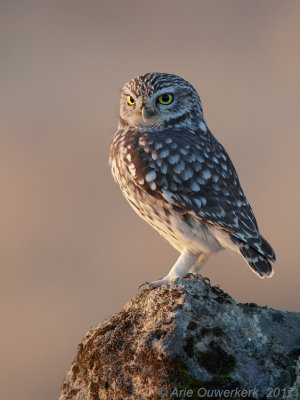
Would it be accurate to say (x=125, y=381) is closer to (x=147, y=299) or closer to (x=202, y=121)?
(x=147, y=299)

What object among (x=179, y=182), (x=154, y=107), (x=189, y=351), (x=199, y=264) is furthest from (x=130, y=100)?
A: (x=189, y=351)

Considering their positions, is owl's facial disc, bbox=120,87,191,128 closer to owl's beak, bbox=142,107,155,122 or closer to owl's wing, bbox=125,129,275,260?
owl's beak, bbox=142,107,155,122

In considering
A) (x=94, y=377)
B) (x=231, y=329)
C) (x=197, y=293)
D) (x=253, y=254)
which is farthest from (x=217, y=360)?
(x=253, y=254)

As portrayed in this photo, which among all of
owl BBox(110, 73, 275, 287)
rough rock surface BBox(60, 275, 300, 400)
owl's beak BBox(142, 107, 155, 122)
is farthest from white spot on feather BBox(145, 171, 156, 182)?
rough rock surface BBox(60, 275, 300, 400)

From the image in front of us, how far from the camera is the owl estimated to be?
11.5 ft

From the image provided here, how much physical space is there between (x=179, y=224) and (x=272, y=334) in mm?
1253

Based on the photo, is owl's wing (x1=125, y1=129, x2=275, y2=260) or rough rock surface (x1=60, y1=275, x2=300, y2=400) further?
owl's wing (x1=125, y1=129, x2=275, y2=260)

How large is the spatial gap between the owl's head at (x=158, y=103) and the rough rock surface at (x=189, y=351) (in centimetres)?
163

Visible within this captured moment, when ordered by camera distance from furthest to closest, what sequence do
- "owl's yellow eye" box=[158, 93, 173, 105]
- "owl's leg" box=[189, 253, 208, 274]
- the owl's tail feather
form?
"owl's yellow eye" box=[158, 93, 173, 105], "owl's leg" box=[189, 253, 208, 274], the owl's tail feather

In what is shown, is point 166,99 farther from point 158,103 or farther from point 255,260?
point 255,260

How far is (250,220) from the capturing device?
3.62m

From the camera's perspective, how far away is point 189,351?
226cm

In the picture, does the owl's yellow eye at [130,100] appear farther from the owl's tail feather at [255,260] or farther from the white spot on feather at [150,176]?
the owl's tail feather at [255,260]

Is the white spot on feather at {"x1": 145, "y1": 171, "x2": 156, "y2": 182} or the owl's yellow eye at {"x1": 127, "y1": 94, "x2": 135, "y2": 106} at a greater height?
the owl's yellow eye at {"x1": 127, "y1": 94, "x2": 135, "y2": 106}
